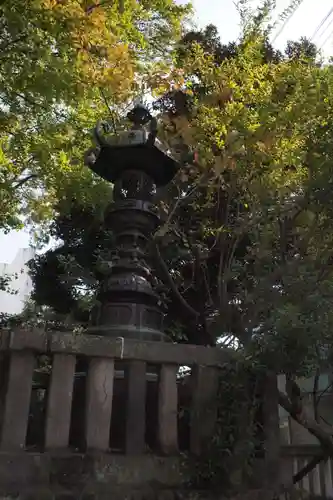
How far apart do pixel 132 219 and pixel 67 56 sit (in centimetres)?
152

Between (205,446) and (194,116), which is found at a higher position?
(194,116)

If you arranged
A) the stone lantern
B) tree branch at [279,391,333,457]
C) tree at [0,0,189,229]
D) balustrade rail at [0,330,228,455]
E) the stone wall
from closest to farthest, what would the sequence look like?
the stone wall
balustrade rail at [0,330,228,455]
tree at [0,0,189,229]
tree branch at [279,391,333,457]
the stone lantern

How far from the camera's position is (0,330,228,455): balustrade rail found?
2.80m

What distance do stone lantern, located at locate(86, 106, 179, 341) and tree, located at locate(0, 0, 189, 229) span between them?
484 mm

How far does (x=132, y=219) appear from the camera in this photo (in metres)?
4.39

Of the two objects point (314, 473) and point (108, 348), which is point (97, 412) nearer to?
point (108, 348)

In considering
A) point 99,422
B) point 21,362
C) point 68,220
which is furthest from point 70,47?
point 68,220

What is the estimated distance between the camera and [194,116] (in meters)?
6.16

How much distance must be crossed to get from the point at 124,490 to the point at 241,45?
5.91m

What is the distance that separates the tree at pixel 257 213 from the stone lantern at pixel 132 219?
1.73ft

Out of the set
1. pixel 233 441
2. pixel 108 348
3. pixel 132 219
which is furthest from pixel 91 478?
pixel 132 219

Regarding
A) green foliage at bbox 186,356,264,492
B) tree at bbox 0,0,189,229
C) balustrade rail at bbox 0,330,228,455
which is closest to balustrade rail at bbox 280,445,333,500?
green foliage at bbox 186,356,264,492

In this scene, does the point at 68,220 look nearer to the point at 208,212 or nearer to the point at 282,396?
the point at 208,212

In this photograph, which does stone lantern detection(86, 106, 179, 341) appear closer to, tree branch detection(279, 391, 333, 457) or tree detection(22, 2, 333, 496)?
tree detection(22, 2, 333, 496)
